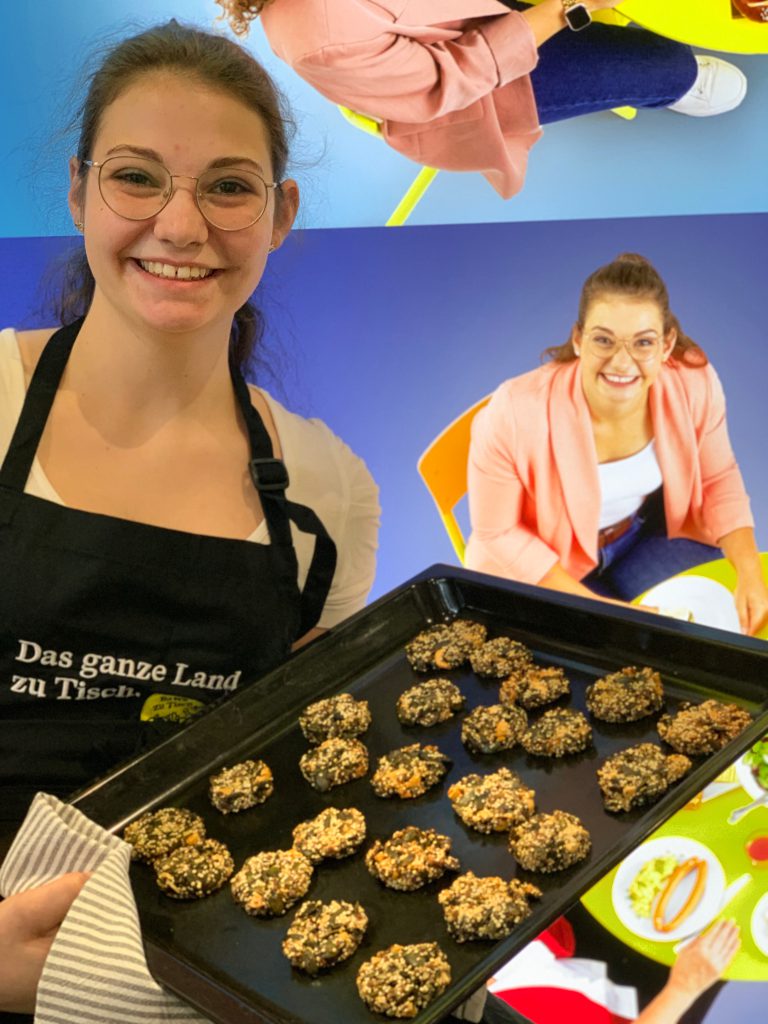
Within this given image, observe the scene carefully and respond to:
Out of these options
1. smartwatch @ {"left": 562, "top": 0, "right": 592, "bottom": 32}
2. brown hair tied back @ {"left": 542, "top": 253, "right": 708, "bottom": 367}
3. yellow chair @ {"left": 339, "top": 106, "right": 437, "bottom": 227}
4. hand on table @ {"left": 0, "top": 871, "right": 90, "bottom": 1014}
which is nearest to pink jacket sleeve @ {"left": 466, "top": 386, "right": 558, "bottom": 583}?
brown hair tied back @ {"left": 542, "top": 253, "right": 708, "bottom": 367}

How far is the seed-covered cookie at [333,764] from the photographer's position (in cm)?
151

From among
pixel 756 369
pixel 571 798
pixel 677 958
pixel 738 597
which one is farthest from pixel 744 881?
pixel 756 369

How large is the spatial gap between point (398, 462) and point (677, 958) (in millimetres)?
1330

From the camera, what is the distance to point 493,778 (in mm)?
1474

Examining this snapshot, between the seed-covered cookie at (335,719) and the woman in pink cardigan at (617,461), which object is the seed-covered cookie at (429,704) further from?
the woman in pink cardigan at (617,461)

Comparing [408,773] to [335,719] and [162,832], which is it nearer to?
[335,719]

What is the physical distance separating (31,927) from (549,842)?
58cm

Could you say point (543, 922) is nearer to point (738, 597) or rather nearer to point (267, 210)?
point (267, 210)

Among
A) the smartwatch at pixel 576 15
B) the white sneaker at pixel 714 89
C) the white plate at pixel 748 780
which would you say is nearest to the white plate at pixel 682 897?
the white plate at pixel 748 780

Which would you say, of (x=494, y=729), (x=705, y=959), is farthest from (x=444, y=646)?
(x=705, y=959)

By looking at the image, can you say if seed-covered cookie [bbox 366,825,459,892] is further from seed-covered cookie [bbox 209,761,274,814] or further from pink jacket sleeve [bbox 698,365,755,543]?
pink jacket sleeve [bbox 698,365,755,543]

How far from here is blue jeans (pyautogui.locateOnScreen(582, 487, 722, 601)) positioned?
2.57 m

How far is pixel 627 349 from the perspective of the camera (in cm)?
256

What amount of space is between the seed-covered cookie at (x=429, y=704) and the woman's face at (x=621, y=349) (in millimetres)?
1142
